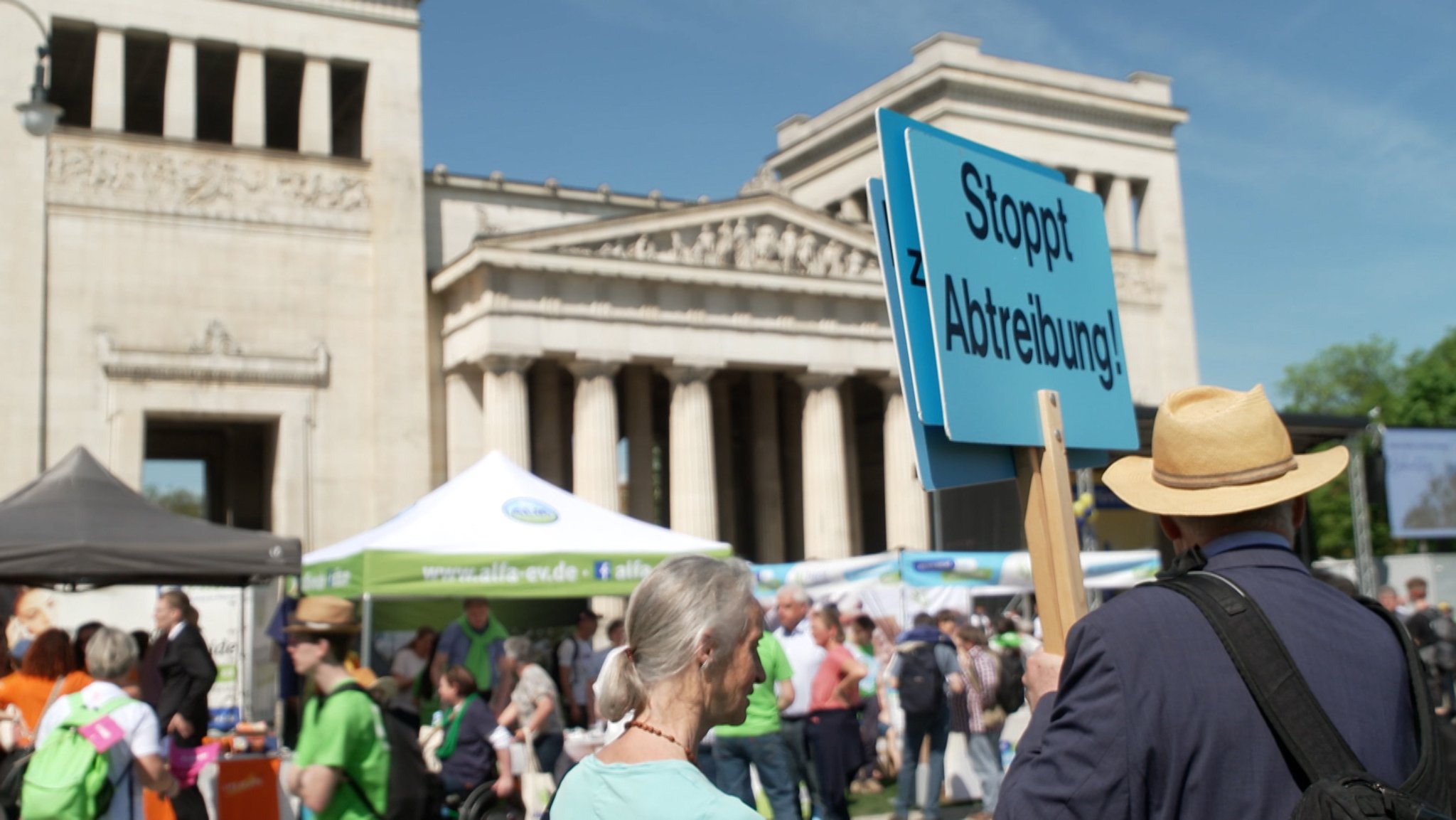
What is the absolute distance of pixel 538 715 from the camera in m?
10.4

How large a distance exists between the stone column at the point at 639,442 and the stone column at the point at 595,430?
405cm

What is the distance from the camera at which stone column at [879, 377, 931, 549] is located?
120ft

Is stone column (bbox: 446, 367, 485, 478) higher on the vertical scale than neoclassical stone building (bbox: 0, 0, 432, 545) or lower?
lower

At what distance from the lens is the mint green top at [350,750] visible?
5.77m

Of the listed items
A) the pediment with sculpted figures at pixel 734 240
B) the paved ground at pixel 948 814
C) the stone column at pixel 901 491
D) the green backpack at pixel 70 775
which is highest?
the pediment with sculpted figures at pixel 734 240

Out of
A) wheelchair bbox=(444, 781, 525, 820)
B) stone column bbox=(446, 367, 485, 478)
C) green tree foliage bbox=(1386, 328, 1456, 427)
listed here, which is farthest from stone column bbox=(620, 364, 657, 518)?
green tree foliage bbox=(1386, 328, 1456, 427)

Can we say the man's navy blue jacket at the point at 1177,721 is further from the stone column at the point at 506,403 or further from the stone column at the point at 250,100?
the stone column at the point at 250,100

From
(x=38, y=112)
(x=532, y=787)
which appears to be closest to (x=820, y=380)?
(x=38, y=112)

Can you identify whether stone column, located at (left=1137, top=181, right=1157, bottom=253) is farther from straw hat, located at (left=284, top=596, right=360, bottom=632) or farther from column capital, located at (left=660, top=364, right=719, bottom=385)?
straw hat, located at (left=284, top=596, right=360, bottom=632)

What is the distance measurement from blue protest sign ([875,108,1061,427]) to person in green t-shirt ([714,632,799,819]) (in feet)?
18.7

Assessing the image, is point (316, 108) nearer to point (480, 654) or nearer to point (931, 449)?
point (480, 654)

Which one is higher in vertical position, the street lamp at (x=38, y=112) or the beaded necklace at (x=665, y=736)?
the street lamp at (x=38, y=112)

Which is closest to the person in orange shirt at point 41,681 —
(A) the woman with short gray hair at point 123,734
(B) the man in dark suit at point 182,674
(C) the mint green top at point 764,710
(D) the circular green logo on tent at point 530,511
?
(A) the woman with short gray hair at point 123,734

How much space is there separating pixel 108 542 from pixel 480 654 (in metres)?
4.18
